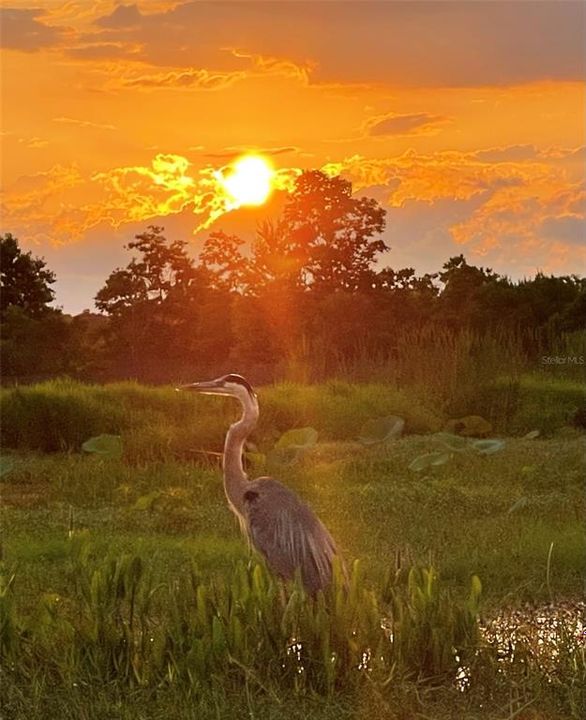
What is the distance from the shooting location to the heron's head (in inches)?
264

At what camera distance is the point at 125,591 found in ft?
17.0

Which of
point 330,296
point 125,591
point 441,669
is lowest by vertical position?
point 441,669

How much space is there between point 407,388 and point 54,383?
425cm

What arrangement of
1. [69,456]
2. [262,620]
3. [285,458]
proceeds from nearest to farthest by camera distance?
[262,620], [285,458], [69,456]

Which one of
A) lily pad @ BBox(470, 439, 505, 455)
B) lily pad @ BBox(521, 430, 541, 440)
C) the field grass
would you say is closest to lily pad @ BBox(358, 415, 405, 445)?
the field grass

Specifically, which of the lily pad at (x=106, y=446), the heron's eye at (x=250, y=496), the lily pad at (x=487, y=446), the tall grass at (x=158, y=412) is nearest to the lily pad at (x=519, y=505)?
the lily pad at (x=487, y=446)

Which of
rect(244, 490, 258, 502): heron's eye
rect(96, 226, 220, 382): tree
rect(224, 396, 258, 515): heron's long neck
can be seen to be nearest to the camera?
rect(244, 490, 258, 502): heron's eye

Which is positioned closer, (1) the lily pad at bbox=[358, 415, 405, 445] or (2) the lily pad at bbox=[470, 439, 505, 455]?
(2) the lily pad at bbox=[470, 439, 505, 455]

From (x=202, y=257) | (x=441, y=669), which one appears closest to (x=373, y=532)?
(x=441, y=669)

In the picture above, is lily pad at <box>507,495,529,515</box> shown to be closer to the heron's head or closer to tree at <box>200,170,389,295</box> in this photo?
the heron's head

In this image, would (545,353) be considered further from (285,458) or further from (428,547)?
(428,547)

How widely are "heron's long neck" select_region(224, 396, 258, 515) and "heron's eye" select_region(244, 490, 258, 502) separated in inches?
1.5

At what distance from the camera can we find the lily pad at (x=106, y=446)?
1168 centimetres

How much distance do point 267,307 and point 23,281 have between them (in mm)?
3916
